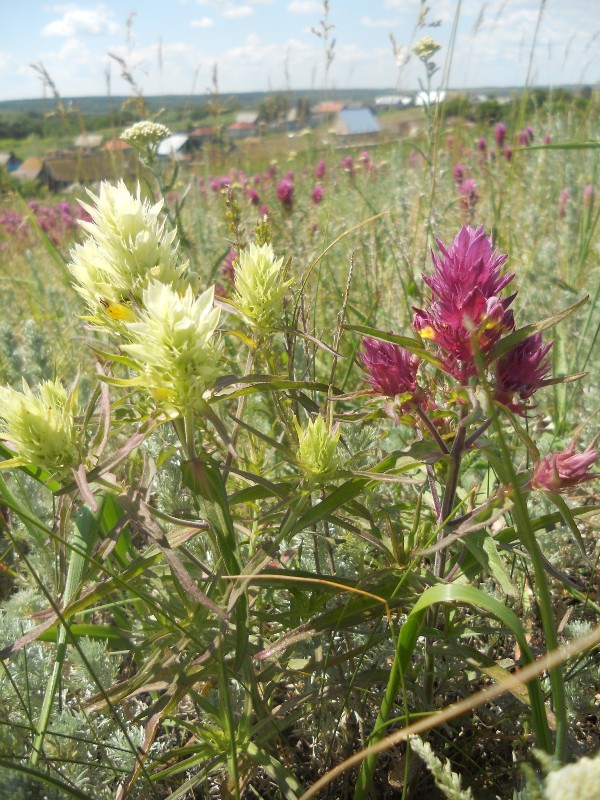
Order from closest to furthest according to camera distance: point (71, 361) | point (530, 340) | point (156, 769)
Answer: point (530, 340) < point (156, 769) < point (71, 361)

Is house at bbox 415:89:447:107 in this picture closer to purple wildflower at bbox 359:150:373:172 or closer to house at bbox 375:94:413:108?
house at bbox 375:94:413:108

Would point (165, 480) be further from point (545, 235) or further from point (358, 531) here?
point (545, 235)

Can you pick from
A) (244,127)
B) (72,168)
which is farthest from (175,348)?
(244,127)

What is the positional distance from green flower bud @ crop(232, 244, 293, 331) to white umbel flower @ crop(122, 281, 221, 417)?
173 millimetres

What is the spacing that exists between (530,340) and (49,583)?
4.00ft

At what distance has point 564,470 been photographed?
2.62 feet

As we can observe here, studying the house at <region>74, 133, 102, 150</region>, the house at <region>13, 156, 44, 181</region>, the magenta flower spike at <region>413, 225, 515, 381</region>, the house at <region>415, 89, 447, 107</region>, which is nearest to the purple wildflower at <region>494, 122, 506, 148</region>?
the house at <region>415, 89, 447, 107</region>

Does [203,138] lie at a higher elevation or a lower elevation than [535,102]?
lower

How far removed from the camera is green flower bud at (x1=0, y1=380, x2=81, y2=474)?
78cm

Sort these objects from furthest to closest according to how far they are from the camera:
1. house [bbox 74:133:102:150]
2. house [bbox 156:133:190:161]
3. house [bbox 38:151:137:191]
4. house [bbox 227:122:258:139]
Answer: house [bbox 227:122:258:139] → house [bbox 74:133:102:150] → house [bbox 38:151:137:191] → house [bbox 156:133:190:161]

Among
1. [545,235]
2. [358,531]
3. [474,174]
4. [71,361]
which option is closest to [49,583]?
[358,531]

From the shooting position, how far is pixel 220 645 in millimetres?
812

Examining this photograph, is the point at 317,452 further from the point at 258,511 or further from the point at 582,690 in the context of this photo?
the point at 582,690

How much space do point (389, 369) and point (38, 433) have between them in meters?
0.50
